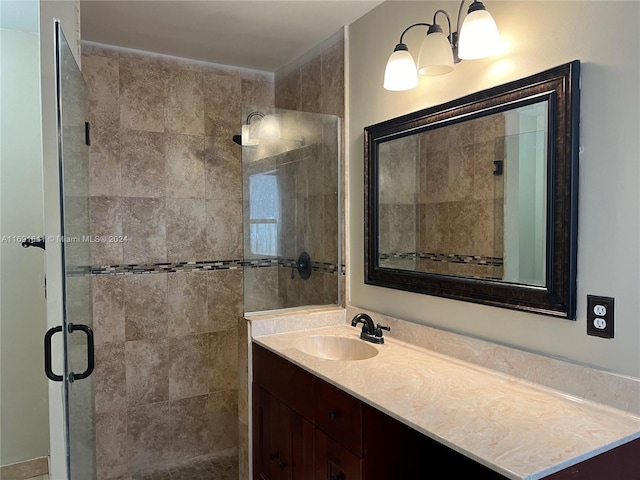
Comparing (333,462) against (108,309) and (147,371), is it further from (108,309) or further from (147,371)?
(108,309)

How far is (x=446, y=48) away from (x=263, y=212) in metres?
1.28

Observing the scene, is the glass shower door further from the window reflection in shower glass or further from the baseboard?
the window reflection in shower glass

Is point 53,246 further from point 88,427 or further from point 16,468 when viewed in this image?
point 16,468

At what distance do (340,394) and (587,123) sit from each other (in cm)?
122

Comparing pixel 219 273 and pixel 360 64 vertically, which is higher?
pixel 360 64

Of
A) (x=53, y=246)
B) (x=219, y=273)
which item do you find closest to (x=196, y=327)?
(x=219, y=273)

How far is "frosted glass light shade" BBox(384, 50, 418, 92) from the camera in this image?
1.96m

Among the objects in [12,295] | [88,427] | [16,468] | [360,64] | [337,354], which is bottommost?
[16,468]

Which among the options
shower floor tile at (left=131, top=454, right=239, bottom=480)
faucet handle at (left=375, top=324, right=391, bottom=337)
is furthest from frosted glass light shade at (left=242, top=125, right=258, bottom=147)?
shower floor tile at (left=131, top=454, right=239, bottom=480)

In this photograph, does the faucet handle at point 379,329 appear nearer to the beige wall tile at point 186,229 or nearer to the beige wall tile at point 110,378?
the beige wall tile at point 186,229

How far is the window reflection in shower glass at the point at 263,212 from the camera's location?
2.54 meters

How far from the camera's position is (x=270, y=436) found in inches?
87.1

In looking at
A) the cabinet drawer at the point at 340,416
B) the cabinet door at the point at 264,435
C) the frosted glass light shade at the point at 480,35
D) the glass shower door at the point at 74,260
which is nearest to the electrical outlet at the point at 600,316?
the cabinet drawer at the point at 340,416

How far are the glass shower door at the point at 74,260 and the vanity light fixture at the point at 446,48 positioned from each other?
1256mm
